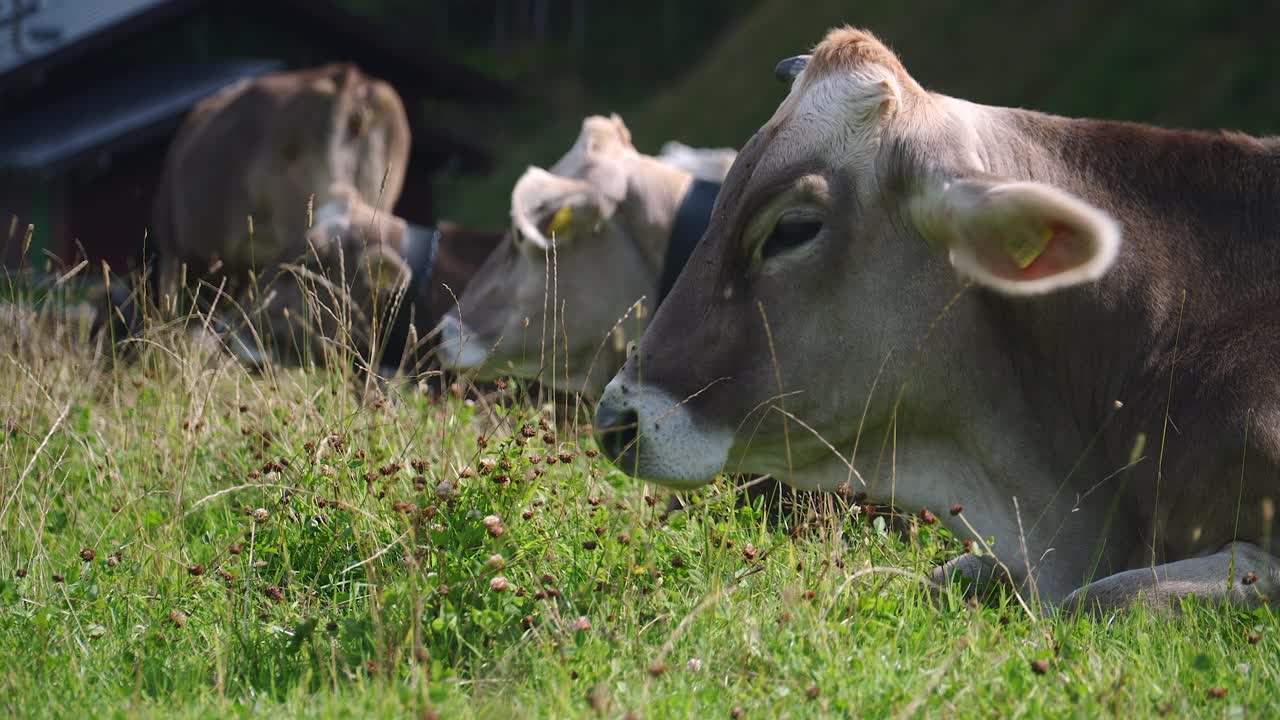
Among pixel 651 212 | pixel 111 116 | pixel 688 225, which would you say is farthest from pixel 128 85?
pixel 688 225

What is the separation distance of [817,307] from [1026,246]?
0.66m

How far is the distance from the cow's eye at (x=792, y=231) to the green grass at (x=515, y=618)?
794 millimetres

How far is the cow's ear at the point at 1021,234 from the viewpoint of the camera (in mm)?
3441

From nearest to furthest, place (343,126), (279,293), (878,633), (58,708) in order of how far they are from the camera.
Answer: (58,708), (878,633), (279,293), (343,126)

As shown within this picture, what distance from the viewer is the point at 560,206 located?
278 inches

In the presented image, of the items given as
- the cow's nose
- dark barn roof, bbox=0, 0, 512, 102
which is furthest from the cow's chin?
dark barn roof, bbox=0, 0, 512, 102

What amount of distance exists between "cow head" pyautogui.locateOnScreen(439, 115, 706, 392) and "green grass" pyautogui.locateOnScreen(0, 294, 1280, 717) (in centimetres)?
218

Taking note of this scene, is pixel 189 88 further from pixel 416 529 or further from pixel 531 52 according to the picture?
pixel 531 52

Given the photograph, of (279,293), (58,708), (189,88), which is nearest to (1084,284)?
(58,708)

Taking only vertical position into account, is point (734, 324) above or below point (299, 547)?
above

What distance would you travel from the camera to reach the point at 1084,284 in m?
4.07

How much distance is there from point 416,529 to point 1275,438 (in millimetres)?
2279

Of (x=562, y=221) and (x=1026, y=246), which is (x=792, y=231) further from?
(x=562, y=221)

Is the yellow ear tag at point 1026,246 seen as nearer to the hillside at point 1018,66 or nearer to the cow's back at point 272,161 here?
the cow's back at point 272,161
